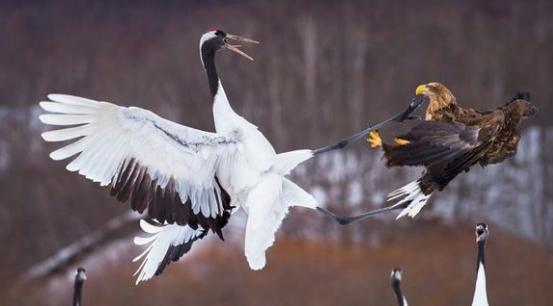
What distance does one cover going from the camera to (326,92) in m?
7.53

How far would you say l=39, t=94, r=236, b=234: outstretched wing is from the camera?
3373mm

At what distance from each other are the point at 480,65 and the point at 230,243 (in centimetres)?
160

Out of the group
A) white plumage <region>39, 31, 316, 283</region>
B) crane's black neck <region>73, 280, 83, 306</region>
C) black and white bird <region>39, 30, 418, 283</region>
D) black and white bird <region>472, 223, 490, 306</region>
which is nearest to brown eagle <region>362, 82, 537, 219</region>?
black and white bird <region>39, 30, 418, 283</region>

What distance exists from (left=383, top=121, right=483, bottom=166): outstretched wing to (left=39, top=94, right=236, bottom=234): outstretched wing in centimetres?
58

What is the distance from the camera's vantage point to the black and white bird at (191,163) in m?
3.40

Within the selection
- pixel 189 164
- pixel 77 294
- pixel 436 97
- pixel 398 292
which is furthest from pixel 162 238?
pixel 436 97

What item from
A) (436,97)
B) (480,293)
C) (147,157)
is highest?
(436,97)

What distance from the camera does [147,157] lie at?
3494mm

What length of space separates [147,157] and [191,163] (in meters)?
0.12

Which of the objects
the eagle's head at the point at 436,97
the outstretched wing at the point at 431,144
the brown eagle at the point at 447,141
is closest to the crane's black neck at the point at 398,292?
the brown eagle at the point at 447,141

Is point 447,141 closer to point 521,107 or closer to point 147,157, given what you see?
point 521,107

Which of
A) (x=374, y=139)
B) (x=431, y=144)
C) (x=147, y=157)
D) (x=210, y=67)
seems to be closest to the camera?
(x=431, y=144)

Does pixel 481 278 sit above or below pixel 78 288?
below

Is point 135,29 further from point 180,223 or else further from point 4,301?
point 180,223
